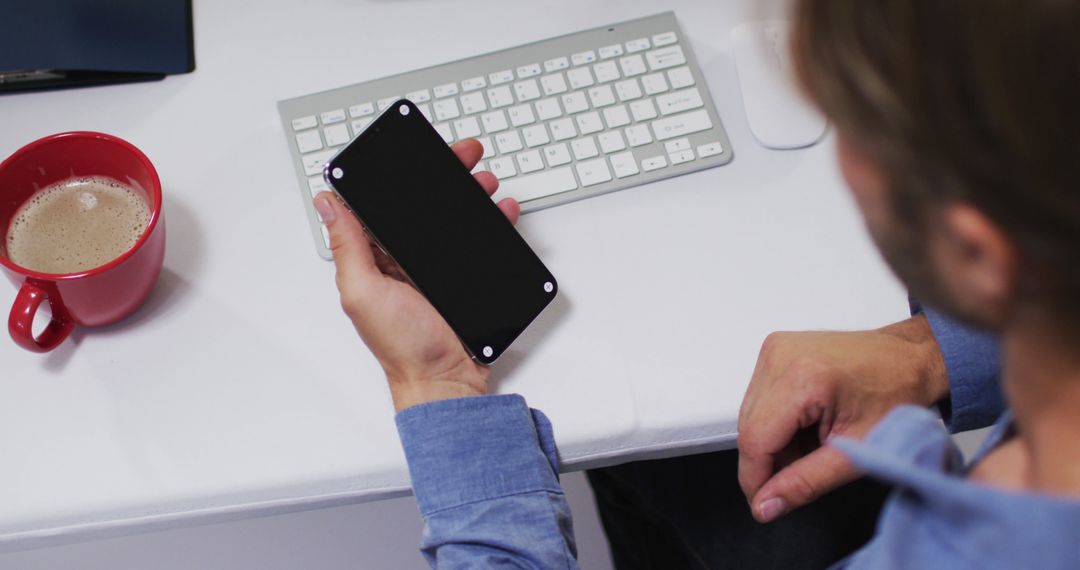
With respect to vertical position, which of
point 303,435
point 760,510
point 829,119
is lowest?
point 760,510

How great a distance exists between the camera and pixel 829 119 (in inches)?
13.8

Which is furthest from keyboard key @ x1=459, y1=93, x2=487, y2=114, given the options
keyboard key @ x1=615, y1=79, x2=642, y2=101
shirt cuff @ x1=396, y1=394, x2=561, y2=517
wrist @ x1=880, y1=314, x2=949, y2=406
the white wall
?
the white wall

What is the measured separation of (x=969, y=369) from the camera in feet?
2.07

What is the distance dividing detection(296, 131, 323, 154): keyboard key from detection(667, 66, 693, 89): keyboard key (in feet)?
0.87

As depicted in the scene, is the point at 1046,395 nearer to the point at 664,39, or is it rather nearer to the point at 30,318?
the point at 664,39

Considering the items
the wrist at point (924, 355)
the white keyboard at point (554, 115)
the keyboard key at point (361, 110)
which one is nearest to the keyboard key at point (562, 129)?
the white keyboard at point (554, 115)

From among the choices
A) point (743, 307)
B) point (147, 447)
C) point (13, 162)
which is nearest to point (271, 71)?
point (13, 162)

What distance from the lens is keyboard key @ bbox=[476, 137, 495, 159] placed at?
2.16 feet

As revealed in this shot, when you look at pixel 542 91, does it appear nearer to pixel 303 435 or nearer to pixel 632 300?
pixel 632 300

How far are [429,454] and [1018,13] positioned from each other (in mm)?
415

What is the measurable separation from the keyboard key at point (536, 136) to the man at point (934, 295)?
16cm

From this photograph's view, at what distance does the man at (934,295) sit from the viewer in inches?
11.3

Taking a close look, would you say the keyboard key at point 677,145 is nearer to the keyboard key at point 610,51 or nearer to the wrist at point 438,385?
the keyboard key at point 610,51

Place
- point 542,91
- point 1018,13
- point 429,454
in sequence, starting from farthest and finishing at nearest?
point 542,91
point 429,454
point 1018,13
